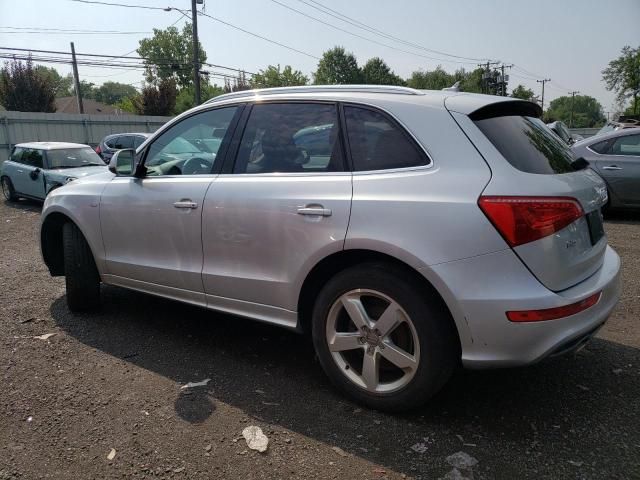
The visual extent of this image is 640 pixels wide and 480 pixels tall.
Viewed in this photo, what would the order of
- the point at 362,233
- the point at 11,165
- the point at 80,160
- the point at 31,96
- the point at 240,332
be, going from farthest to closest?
the point at 31,96
the point at 11,165
the point at 80,160
the point at 240,332
the point at 362,233

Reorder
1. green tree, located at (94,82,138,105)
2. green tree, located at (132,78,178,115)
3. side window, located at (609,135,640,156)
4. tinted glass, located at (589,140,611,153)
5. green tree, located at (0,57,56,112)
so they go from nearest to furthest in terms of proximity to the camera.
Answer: side window, located at (609,135,640,156) < tinted glass, located at (589,140,611,153) < green tree, located at (0,57,56,112) < green tree, located at (132,78,178,115) < green tree, located at (94,82,138,105)

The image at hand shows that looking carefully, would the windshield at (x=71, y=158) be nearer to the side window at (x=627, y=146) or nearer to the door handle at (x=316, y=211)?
the door handle at (x=316, y=211)

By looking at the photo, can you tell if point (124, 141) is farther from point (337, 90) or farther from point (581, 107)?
point (581, 107)

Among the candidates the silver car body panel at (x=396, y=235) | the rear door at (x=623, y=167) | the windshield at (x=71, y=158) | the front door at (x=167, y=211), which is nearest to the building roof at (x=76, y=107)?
the windshield at (x=71, y=158)

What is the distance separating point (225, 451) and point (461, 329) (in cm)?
132

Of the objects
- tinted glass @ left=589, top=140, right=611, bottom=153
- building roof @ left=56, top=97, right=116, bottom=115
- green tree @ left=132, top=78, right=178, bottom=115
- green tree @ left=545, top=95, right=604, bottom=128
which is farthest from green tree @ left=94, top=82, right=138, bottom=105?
tinted glass @ left=589, top=140, right=611, bottom=153

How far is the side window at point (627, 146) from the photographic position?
8469mm

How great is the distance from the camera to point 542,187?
97.3 inches

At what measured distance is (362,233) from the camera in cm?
271

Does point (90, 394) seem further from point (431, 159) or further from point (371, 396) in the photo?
point (431, 159)

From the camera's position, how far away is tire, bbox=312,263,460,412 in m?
2.60

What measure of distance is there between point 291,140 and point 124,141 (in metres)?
14.4

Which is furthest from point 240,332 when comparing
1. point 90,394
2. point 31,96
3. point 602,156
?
point 31,96

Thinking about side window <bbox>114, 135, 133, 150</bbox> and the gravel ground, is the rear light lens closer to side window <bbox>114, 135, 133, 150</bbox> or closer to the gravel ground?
the gravel ground
